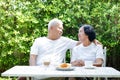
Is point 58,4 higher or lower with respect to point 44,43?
higher

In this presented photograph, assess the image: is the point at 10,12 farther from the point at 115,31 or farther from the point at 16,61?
the point at 115,31

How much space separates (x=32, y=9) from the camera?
5961mm

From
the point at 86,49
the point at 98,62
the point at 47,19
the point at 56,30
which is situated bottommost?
the point at 98,62

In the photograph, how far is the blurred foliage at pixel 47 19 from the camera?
5.77 m

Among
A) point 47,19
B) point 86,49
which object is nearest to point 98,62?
point 86,49

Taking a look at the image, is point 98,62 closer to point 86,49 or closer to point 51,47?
point 86,49

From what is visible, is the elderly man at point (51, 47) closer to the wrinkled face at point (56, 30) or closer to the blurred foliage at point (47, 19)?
the wrinkled face at point (56, 30)

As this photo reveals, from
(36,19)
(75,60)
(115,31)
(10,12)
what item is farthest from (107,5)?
(75,60)

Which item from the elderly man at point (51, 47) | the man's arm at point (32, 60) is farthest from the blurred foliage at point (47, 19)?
the man's arm at point (32, 60)

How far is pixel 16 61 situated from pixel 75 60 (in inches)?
110

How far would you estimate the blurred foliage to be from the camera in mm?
5770

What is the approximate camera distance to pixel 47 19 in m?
5.88

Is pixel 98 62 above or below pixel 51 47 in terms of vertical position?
below

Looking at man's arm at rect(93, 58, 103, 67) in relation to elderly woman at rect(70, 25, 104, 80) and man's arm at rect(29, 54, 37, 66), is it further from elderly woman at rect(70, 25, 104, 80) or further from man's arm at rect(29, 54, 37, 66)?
man's arm at rect(29, 54, 37, 66)
